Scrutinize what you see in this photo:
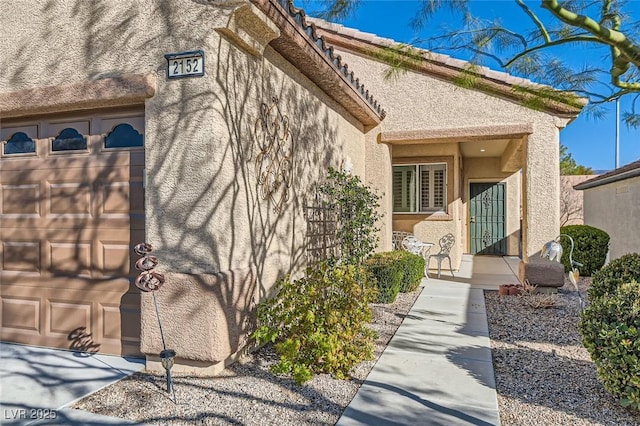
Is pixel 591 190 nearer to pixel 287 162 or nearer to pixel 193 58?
pixel 287 162

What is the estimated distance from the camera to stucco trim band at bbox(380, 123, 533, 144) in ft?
27.6

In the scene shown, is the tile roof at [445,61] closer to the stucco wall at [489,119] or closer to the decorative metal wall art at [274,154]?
the stucco wall at [489,119]

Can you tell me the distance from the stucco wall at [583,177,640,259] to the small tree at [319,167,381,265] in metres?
8.11

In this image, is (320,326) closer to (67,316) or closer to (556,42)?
(67,316)

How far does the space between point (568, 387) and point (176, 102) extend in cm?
472

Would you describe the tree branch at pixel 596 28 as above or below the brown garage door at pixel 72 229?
above

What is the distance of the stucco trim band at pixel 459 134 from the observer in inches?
331

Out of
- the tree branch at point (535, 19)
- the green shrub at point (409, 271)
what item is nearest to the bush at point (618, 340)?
the tree branch at point (535, 19)

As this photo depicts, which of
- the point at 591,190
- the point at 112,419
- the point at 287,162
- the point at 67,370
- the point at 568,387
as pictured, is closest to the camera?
the point at 112,419

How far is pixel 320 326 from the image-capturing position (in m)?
4.22

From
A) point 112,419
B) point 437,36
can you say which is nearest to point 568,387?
point 437,36

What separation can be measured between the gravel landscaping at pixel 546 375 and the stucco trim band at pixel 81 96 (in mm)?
4551

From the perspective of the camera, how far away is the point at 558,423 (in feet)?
10.7

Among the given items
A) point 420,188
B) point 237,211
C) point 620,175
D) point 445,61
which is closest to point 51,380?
point 237,211
